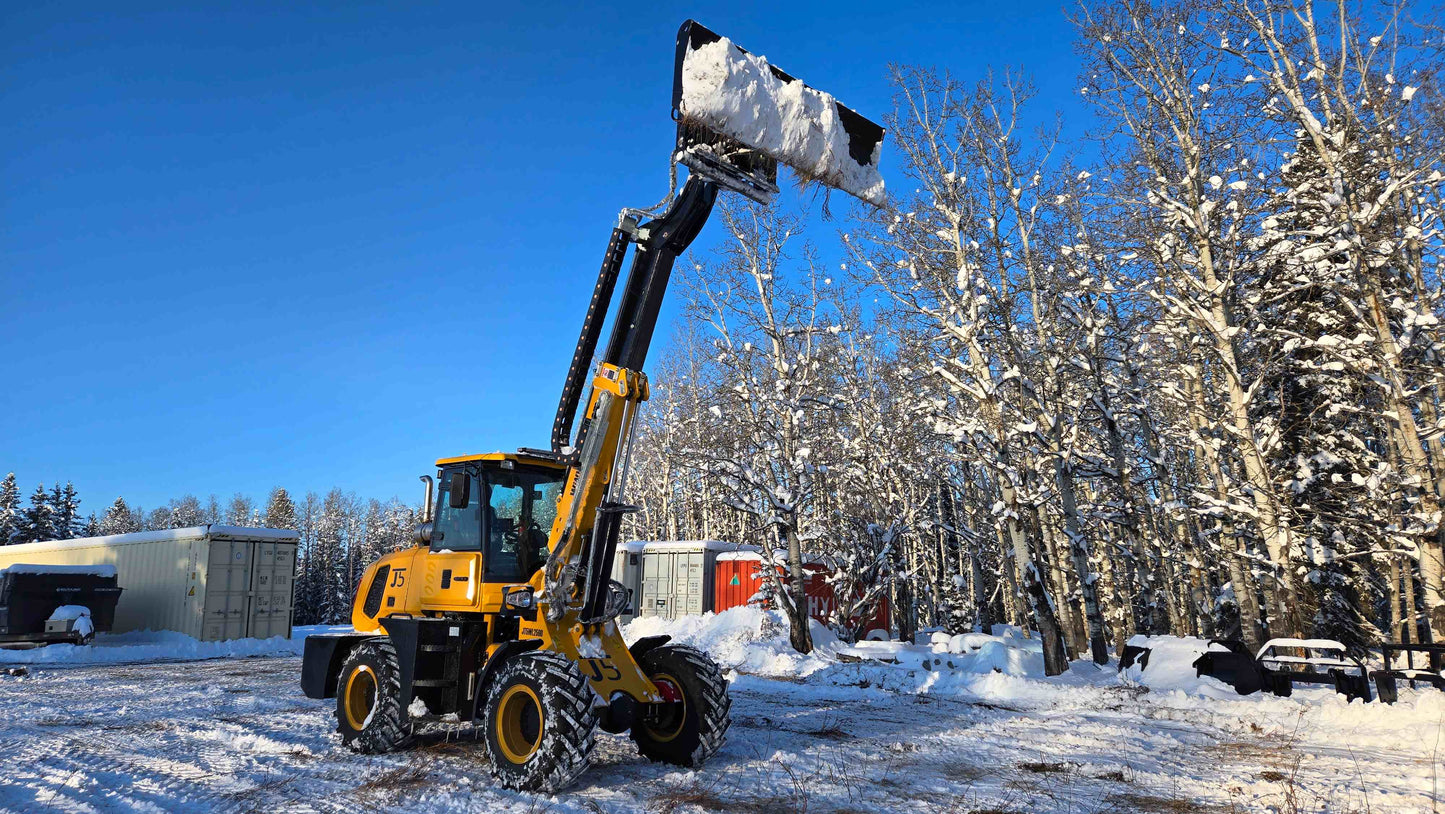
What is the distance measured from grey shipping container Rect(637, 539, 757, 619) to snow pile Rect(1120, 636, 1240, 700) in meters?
14.6

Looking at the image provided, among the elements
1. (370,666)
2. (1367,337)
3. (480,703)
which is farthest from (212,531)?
(1367,337)

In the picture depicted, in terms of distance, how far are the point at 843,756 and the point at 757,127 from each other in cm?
577

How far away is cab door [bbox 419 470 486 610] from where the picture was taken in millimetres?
7570

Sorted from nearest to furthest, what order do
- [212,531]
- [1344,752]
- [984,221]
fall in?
[1344,752] < [984,221] < [212,531]

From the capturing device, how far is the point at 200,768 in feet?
23.1

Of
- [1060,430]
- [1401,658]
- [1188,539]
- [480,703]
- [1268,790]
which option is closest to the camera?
[1268,790]

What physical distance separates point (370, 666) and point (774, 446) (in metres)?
13.0

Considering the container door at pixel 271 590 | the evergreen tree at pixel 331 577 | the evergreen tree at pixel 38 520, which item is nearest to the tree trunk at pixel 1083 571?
the container door at pixel 271 590

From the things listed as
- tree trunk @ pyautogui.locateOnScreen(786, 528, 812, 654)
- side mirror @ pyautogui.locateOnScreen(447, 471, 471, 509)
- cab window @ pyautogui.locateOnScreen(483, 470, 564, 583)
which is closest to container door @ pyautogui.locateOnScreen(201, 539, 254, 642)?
tree trunk @ pyautogui.locateOnScreen(786, 528, 812, 654)

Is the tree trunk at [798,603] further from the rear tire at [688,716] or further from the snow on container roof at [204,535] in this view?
the snow on container roof at [204,535]

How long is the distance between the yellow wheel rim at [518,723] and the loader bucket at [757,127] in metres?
4.49

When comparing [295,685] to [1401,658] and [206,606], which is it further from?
[1401,658]

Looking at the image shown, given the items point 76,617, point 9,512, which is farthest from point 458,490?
point 9,512

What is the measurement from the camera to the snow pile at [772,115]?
5988mm
